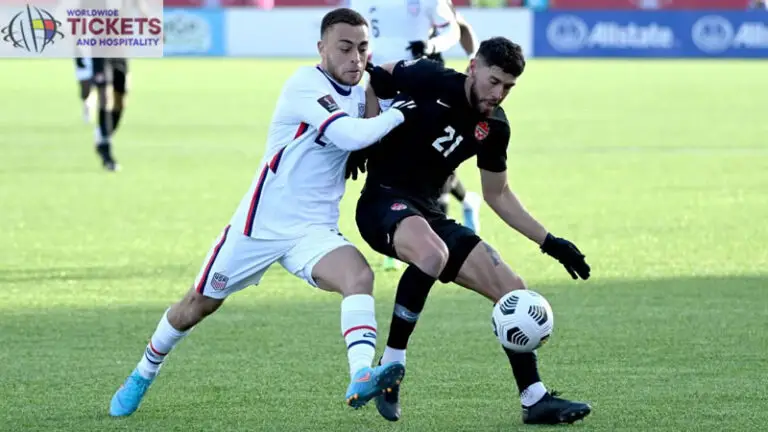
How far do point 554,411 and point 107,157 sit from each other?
40.0ft

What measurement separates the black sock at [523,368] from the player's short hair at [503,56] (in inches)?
47.0

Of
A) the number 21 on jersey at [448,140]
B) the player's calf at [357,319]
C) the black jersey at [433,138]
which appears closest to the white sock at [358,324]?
the player's calf at [357,319]

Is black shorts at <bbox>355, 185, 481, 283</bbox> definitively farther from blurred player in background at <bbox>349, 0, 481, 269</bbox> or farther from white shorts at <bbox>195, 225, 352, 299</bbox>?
blurred player in background at <bbox>349, 0, 481, 269</bbox>

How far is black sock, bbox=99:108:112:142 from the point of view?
56.4ft

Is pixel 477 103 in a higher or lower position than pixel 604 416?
higher

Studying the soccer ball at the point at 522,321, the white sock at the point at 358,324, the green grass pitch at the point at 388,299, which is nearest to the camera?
the white sock at the point at 358,324

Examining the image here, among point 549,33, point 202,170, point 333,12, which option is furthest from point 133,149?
point 549,33

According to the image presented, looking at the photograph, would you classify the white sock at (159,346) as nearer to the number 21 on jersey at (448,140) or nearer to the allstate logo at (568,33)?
the number 21 on jersey at (448,140)

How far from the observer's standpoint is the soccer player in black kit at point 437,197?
248 inches

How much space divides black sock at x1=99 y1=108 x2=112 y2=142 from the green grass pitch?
1.63 ft

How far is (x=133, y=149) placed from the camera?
65.9ft

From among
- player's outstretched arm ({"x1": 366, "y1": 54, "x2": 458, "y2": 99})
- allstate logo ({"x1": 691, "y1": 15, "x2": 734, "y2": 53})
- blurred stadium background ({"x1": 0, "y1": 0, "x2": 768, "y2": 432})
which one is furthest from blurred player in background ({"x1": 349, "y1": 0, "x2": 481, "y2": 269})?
allstate logo ({"x1": 691, "y1": 15, "x2": 734, "y2": 53})

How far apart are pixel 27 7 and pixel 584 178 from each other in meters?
7.47

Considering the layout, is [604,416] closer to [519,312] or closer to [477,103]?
[519,312]
